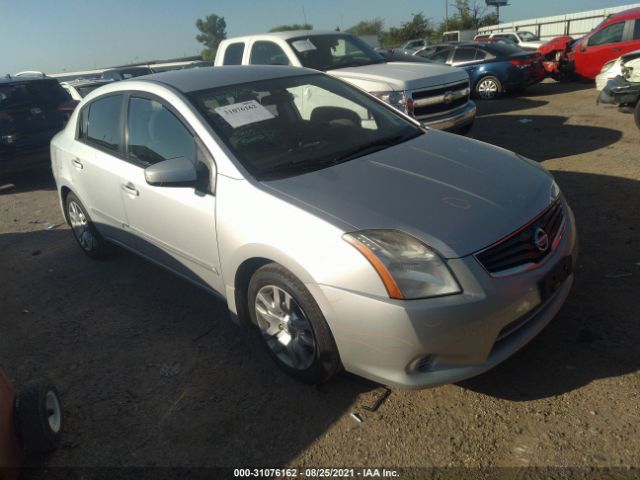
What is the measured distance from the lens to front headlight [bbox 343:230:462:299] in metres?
2.22

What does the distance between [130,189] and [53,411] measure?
1.59 m

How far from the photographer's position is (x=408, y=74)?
661 centimetres

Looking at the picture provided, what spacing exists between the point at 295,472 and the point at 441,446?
694 millimetres

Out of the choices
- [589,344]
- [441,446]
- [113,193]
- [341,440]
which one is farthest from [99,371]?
[589,344]

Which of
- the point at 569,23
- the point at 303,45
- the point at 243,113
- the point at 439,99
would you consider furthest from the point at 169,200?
the point at 569,23

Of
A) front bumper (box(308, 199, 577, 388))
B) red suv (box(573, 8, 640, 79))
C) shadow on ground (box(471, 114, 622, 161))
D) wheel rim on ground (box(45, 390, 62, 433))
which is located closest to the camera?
front bumper (box(308, 199, 577, 388))

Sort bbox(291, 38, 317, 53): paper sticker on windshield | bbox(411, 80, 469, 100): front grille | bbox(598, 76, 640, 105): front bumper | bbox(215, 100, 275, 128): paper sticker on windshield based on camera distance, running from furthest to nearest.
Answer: bbox(598, 76, 640, 105): front bumper → bbox(291, 38, 317, 53): paper sticker on windshield → bbox(411, 80, 469, 100): front grille → bbox(215, 100, 275, 128): paper sticker on windshield

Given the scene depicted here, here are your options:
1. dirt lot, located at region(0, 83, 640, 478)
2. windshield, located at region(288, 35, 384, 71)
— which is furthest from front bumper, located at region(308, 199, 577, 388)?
windshield, located at region(288, 35, 384, 71)

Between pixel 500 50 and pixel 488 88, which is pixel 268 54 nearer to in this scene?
pixel 488 88

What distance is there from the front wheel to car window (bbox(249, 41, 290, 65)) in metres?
6.91

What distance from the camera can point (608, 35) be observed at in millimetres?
11539

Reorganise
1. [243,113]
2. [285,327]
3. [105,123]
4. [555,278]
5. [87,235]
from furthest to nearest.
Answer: [87,235] → [105,123] → [243,113] → [285,327] → [555,278]

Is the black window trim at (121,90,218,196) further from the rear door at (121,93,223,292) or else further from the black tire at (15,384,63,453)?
the black tire at (15,384,63,453)

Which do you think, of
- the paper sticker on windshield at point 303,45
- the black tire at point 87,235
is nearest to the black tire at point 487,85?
Result: the paper sticker on windshield at point 303,45
